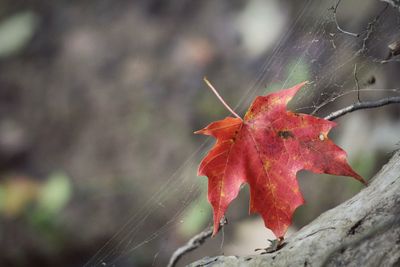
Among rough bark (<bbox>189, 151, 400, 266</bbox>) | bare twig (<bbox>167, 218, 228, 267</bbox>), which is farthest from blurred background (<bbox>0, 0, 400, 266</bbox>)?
rough bark (<bbox>189, 151, 400, 266</bbox>)

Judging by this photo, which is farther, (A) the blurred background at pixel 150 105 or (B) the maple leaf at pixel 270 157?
(A) the blurred background at pixel 150 105

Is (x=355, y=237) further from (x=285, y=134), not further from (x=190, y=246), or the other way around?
(x=190, y=246)

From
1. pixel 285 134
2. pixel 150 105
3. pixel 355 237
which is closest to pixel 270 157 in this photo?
pixel 285 134

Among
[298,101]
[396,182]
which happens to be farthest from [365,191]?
[298,101]

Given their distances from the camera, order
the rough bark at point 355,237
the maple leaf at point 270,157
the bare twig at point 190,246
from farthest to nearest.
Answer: the bare twig at point 190,246 < the maple leaf at point 270,157 < the rough bark at point 355,237

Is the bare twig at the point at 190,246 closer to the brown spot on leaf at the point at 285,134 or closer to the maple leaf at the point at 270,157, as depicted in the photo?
the maple leaf at the point at 270,157

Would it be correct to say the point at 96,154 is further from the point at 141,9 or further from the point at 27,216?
the point at 141,9

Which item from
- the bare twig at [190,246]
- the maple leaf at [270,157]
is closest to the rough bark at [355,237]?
the maple leaf at [270,157]
